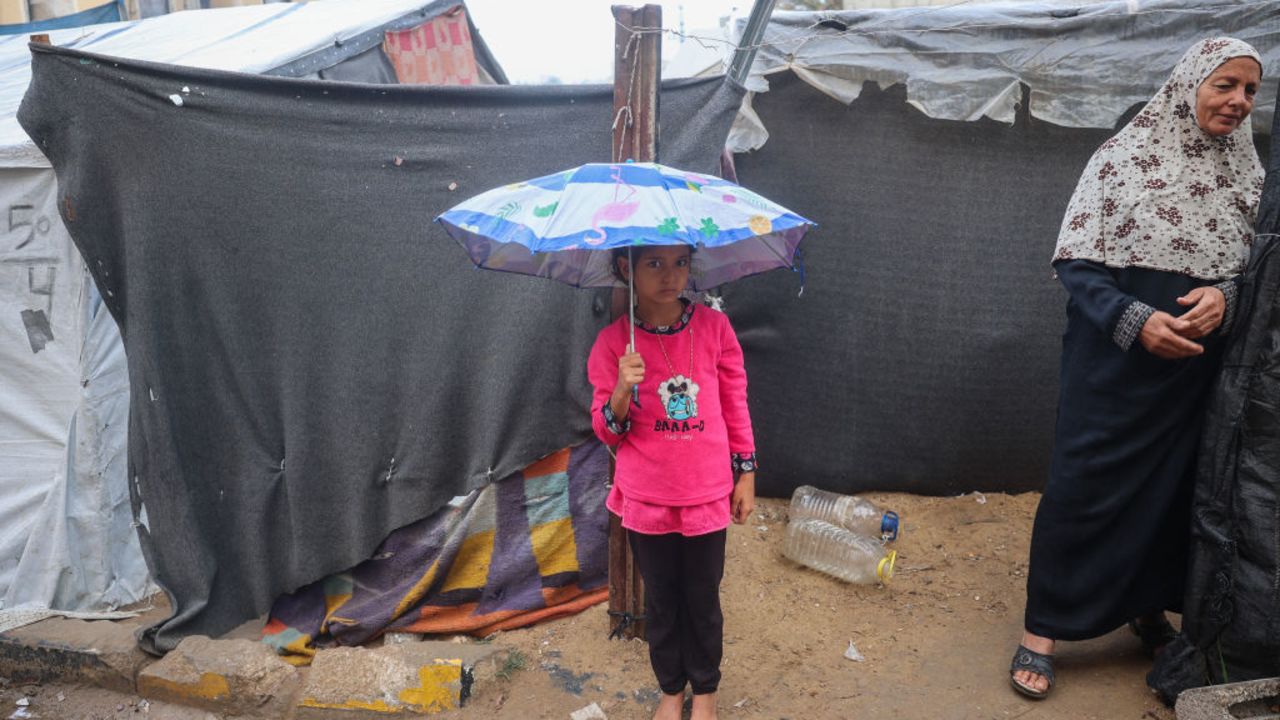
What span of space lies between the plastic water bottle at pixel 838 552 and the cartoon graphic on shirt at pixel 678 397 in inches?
65.0

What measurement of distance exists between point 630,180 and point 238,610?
2.59m

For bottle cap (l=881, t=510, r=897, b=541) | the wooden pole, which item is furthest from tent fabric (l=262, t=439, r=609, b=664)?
bottle cap (l=881, t=510, r=897, b=541)

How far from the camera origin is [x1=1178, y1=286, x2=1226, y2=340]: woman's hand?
254 centimetres

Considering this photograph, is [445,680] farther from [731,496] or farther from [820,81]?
[820,81]

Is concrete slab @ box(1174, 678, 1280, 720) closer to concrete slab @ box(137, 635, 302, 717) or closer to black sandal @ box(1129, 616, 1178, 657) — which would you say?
black sandal @ box(1129, 616, 1178, 657)

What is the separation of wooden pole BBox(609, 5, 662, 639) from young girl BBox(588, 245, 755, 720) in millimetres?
423

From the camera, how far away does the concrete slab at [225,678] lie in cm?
325

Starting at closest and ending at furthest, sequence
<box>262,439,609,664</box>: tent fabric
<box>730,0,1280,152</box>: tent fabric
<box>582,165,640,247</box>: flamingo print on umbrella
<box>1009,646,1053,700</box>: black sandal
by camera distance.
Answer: <box>582,165,640,247</box>: flamingo print on umbrella < <box>1009,646,1053,700</box>: black sandal < <box>262,439,609,664</box>: tent fabric < <box>730,0,1280,152</box>: tent fabric

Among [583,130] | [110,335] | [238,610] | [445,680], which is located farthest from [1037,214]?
[110,335]

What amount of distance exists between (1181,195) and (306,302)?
306cm

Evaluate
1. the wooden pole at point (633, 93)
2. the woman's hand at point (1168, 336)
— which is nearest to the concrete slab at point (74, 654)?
the wooden pole at point (633, 93)

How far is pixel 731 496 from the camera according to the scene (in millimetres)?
2742

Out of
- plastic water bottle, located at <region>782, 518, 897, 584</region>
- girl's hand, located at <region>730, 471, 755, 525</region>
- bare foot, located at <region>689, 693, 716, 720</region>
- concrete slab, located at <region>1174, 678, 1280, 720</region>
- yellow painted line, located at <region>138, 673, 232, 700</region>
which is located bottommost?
yellow painted line, located at <region>138, 673, 232, 700</region>

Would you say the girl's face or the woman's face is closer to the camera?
the girl's face
